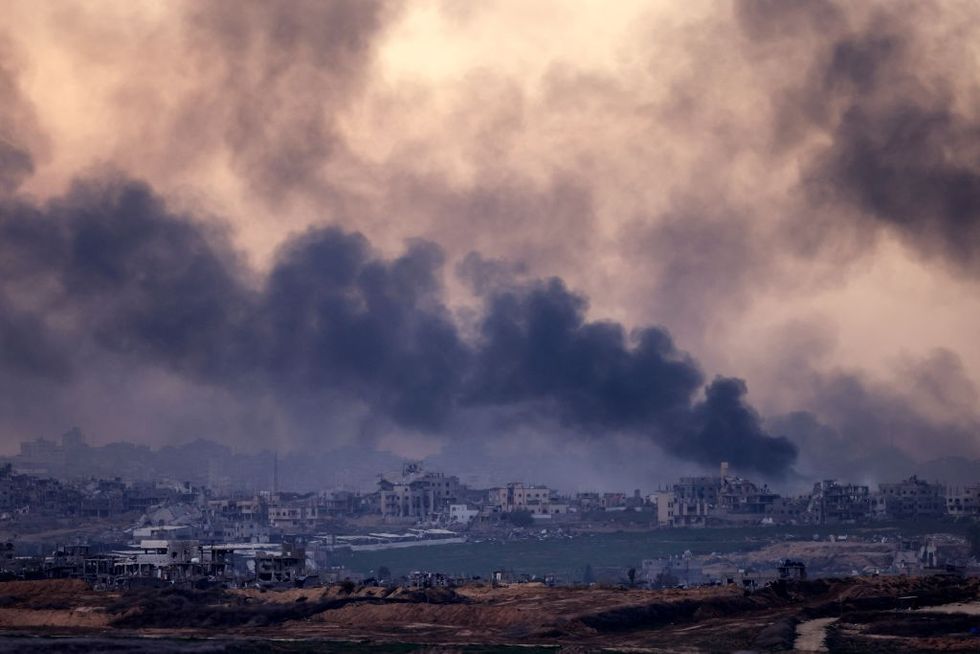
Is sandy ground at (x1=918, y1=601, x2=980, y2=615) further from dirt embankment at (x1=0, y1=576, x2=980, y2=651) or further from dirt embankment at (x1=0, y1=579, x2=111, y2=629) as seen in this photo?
dirt embankment at (x1=0, y1=579, x2=111, y2=629)

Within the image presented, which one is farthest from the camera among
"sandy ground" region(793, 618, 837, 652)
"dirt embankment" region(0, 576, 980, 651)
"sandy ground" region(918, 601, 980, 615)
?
"sandy ground" region(918, 601, 980, 615)

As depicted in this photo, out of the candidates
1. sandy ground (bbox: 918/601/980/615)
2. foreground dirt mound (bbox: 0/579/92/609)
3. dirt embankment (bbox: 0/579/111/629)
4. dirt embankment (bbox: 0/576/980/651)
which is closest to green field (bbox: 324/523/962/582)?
foreground dirt mound (bbox: 0/579/92/609)

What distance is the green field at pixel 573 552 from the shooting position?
167m

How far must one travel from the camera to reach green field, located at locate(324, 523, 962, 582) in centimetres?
16675

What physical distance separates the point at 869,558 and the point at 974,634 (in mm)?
82416

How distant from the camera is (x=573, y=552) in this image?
182875 millimetres

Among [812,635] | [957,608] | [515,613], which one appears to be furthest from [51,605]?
[957,608]

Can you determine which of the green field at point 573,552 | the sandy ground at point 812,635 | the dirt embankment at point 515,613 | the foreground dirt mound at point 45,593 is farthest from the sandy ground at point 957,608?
the green field at point 573,552

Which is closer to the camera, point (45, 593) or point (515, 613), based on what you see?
point (515, 613)

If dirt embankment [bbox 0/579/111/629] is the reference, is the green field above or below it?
above

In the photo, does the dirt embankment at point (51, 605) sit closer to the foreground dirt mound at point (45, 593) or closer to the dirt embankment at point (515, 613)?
the foreground dirt mound at point (45, 593)

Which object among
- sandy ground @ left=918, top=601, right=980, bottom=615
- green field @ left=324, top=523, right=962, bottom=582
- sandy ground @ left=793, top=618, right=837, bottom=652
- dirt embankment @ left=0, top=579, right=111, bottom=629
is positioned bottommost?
sandy ground @ left=793, top=618, right=837, bottom=652

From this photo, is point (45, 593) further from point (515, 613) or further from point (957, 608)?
point (957, 608)

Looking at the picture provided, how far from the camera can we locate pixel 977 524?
576 feet
